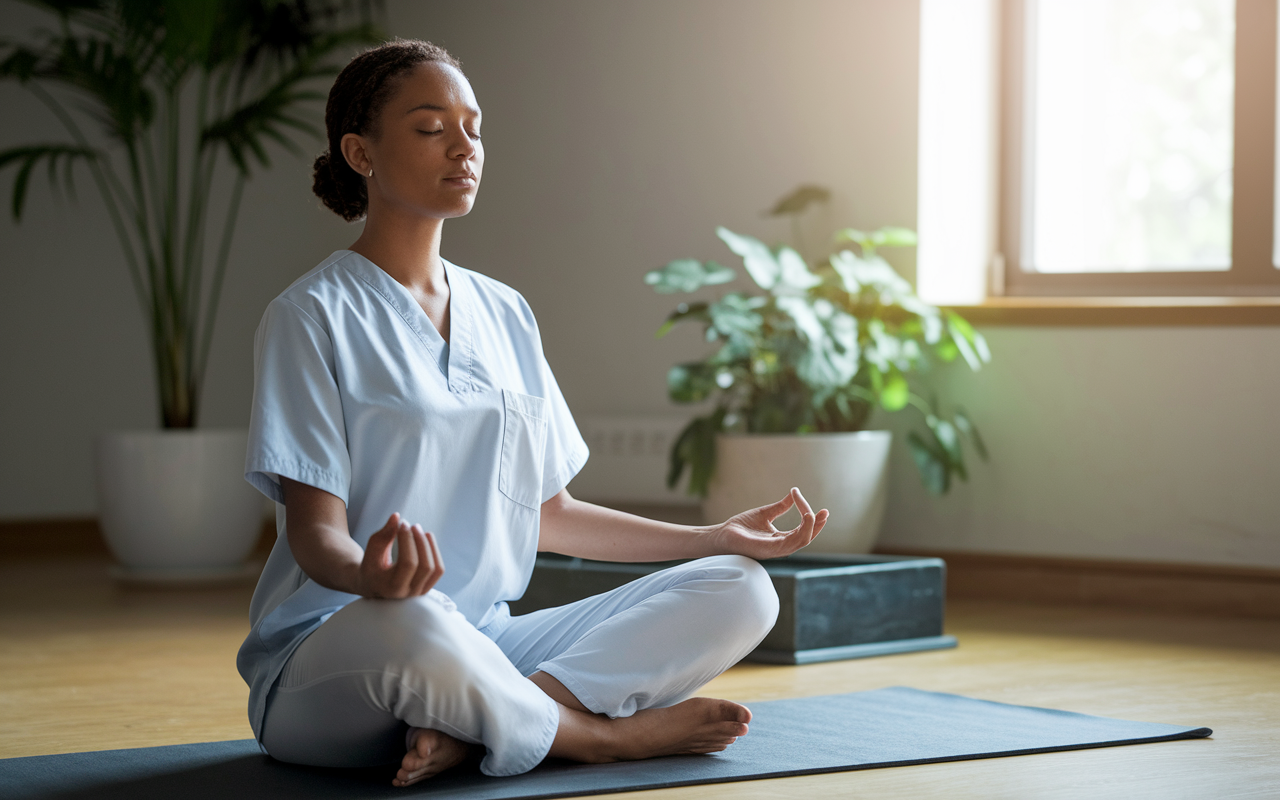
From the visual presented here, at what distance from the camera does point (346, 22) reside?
15.3 ft

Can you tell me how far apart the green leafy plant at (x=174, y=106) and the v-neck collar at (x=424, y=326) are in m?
2.24

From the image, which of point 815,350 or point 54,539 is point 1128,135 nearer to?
point 815,350

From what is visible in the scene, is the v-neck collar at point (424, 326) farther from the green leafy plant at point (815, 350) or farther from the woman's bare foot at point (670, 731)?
A: the green leafy plant at point (815, 350)

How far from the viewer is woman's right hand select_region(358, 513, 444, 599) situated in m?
1.40

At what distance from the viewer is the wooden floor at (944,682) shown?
1.70 m

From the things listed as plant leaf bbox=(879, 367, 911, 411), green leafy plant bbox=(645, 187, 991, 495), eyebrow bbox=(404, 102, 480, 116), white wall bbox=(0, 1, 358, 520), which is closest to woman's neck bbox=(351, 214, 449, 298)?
eyebrow bbox=(404, 102, 480, 116)

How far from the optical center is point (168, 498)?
3877 mm

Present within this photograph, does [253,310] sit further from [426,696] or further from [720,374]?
[426,696]

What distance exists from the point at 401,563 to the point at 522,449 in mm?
381

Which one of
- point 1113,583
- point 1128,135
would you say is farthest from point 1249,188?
point 1113,583

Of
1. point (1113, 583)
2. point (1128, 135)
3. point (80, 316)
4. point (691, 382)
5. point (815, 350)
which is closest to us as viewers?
point (815, 350)

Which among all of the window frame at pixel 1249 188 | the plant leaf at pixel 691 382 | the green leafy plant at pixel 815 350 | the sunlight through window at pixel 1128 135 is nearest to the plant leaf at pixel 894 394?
the green leafy plant at pixel 815 350

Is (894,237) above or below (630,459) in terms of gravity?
above

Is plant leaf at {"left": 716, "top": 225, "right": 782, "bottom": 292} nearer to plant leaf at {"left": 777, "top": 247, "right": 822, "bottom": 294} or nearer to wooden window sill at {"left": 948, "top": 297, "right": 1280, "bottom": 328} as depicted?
plant leaf at {"left": 777, "top": 247, "right": 822, "bottom": 294}
